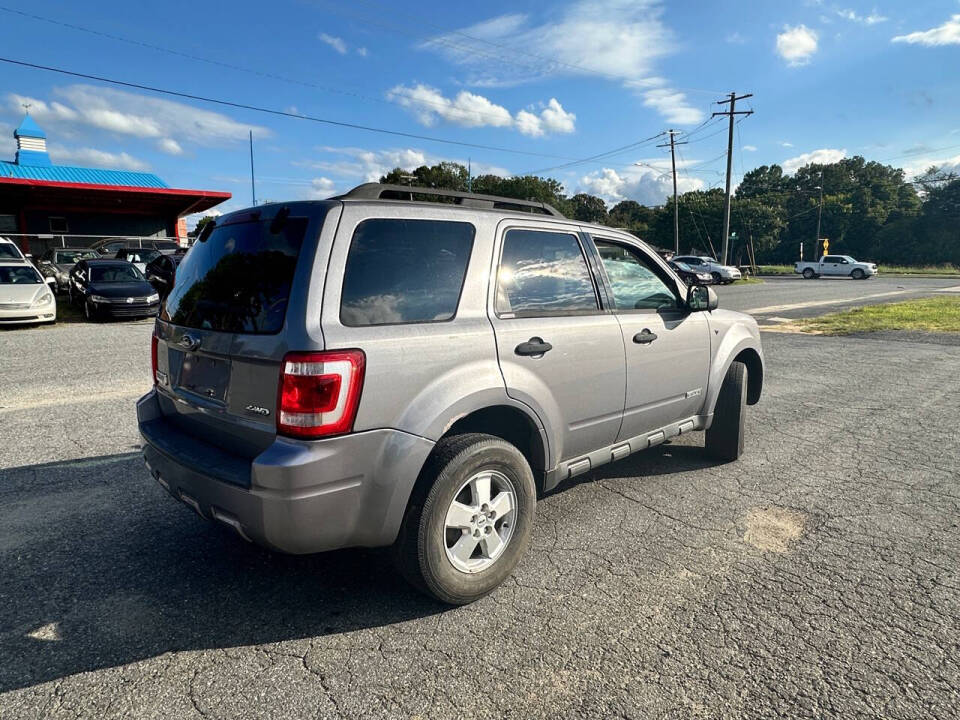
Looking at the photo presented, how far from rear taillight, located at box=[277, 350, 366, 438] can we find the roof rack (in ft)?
2.63

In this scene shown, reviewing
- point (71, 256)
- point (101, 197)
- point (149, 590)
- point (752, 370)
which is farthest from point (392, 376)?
point (101, 197)

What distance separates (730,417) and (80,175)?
132 feet

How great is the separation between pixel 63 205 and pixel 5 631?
3686 cm

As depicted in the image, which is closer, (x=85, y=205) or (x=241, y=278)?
(x=241, y=278)

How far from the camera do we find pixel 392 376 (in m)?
2.49

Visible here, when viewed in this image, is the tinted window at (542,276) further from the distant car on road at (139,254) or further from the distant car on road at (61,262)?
the distant car on road at (139,254)

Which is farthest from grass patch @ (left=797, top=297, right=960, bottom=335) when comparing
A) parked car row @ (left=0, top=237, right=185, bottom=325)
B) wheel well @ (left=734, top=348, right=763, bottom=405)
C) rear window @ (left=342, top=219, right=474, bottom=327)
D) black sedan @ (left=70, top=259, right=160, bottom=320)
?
black sedan @ (left=70, top=259, right=160, bottom=320)

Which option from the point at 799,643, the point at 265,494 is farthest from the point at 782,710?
the point at 265,494

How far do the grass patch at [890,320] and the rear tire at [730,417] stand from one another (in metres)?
10.3

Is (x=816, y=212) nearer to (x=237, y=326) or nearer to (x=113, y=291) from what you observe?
(x=113, y=291)

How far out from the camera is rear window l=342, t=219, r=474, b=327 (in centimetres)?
A: 254

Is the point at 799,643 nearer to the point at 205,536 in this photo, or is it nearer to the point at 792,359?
the point at 205,536

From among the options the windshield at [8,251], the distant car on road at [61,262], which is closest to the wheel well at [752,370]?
the windshield at [8,251]

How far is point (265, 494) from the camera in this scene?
2324mm
